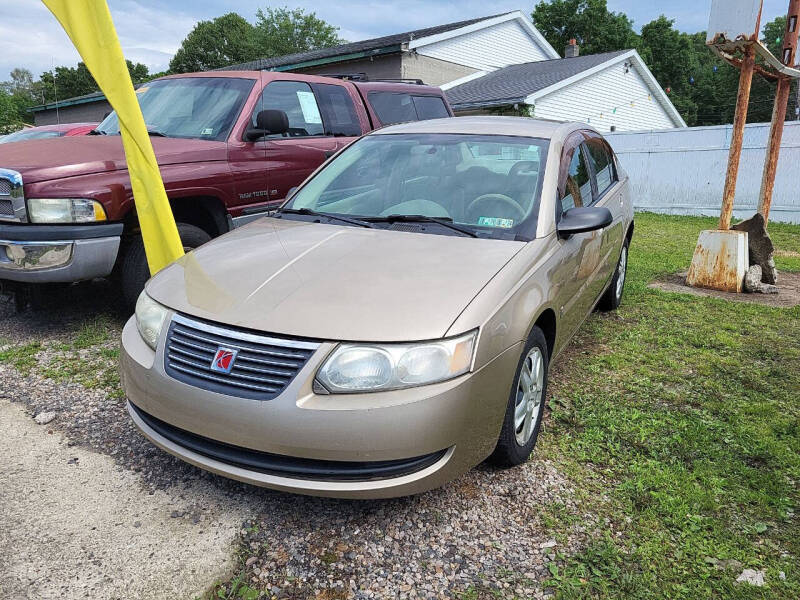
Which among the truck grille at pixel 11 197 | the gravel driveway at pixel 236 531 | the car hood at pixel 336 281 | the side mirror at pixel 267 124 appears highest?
the side mirror at pixel 267 124

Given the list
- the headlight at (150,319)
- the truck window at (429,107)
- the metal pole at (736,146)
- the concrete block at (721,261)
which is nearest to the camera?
the headlight at (150,319)

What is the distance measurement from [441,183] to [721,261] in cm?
439

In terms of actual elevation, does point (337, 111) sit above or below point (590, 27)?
below

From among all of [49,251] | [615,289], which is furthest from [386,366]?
[615,289]

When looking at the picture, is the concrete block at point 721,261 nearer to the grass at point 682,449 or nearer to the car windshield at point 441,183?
the grass at point 682,449

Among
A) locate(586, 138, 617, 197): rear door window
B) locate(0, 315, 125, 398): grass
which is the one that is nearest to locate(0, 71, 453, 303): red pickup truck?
locate(0, 315, 125, 398): grass

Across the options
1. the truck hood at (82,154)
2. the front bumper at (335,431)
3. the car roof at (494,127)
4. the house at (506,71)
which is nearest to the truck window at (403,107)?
the truck hood at (82,154)

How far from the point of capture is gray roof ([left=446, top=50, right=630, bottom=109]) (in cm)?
1823

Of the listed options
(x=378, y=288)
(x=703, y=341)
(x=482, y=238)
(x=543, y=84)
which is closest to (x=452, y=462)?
(x=378, y=288)

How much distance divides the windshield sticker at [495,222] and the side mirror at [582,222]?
280 mm

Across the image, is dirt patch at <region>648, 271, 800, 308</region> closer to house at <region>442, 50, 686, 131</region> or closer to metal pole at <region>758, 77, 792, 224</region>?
metal pole at <region>758, 77, 792, 224</region>

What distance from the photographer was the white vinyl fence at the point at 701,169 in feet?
40.1

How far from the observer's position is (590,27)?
152ft

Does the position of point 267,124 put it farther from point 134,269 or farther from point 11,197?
point 11,197
